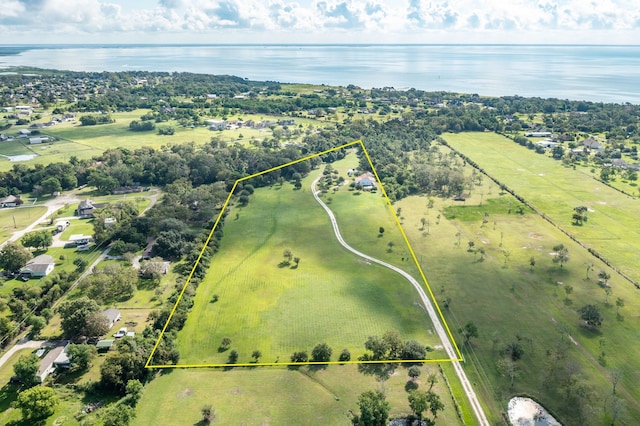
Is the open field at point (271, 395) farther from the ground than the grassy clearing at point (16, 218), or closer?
closer

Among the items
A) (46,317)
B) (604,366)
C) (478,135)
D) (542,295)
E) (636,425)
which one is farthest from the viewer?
(478,135)

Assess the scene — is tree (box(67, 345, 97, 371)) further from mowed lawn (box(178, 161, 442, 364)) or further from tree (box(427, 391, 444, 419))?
tree (box(427, 391, 444, 419))

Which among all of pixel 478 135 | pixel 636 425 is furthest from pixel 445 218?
pixel 478 135

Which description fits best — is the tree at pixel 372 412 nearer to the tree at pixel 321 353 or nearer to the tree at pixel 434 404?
the tree at pixel 434 404

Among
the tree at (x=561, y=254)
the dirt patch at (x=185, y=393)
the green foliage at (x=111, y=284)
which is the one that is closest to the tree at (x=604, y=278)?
the tree at (x=561, y=254)

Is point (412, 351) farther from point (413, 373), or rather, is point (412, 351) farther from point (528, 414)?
point (528, 414)

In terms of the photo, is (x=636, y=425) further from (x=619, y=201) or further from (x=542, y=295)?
(x=619, y=201)

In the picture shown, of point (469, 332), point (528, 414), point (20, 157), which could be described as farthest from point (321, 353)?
point (20, 157)
